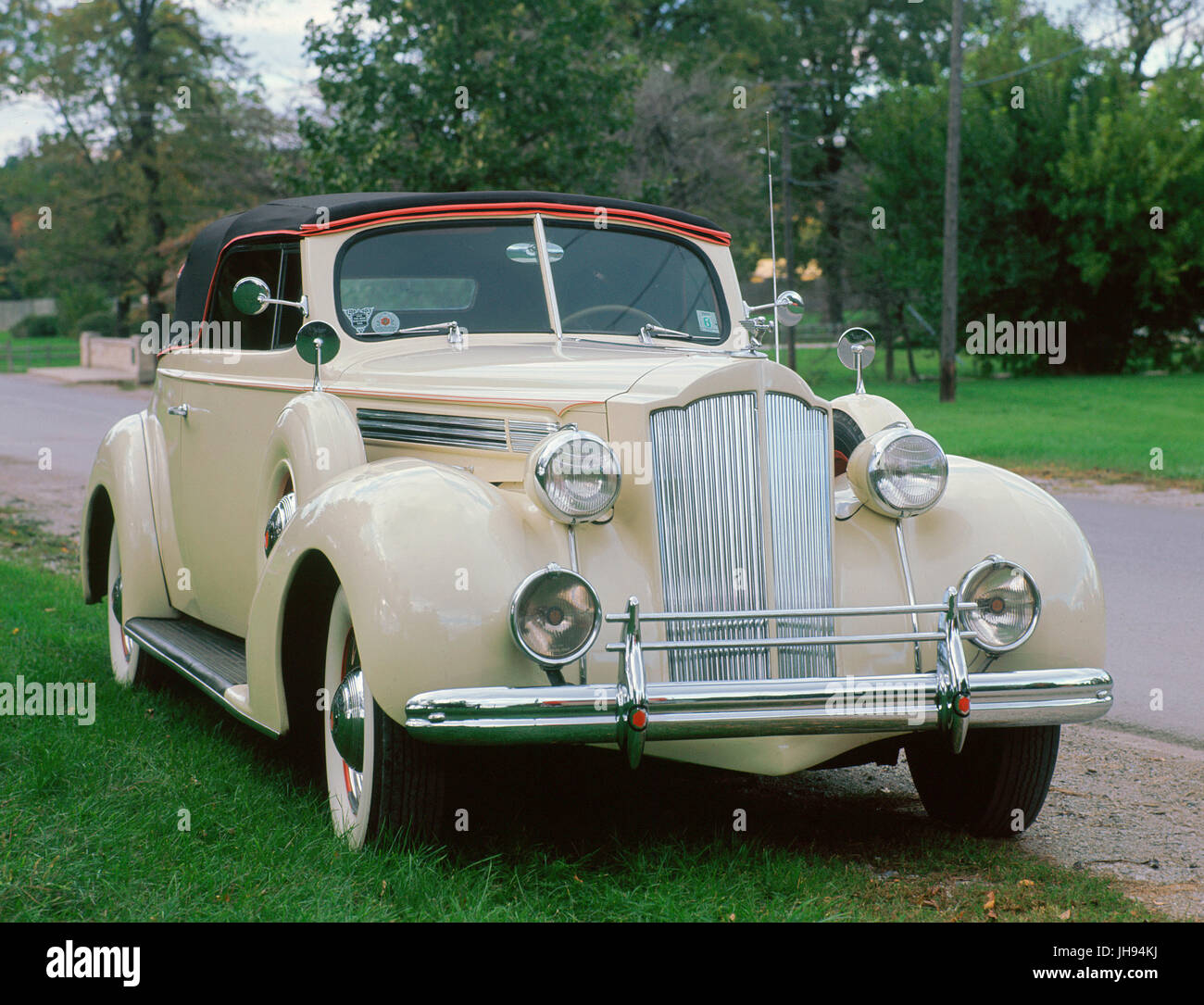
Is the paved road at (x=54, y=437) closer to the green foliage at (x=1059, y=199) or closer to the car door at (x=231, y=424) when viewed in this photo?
the car door at (x=231, y=424)

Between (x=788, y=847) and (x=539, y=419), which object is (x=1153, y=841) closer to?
(x=788, y=847)

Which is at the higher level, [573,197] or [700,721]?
[573,197]

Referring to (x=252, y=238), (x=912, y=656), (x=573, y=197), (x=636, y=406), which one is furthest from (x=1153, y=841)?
(x=252, y=238)

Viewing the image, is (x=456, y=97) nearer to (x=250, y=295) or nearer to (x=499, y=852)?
(x=250, y=295)

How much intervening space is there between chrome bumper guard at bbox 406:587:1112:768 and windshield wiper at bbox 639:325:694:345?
1.68 meters

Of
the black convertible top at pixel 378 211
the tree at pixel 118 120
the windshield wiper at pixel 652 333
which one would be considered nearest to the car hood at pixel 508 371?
the windshield wiper at pixel 652 333

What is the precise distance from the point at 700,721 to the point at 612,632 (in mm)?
347

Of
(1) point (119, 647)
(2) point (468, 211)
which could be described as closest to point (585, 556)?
(2) point (468, 211)

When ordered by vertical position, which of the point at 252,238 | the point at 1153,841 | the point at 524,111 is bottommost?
the point at 1153,841

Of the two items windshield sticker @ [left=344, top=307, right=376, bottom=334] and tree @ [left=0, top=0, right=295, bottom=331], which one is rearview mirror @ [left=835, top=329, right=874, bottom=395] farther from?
tree @ [left=0, top=0, right=295, bottom=331]

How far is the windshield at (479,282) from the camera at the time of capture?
4.75 m
